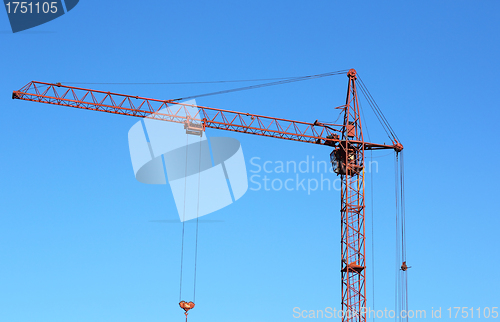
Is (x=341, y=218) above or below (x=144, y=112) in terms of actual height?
below

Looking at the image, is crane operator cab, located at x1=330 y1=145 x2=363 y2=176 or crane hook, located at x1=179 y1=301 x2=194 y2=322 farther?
crane operator cab, located at x1=330 y1=145 x2=363 y2=176

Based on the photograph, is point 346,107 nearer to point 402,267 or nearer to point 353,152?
point 353,152

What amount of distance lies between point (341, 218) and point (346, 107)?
16543 mm

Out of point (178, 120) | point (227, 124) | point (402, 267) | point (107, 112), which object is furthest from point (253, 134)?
point (402, 267)

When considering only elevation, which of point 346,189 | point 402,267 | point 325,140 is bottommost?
point 402,267

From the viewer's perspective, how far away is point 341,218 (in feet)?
340

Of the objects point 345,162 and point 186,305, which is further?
point 345,162

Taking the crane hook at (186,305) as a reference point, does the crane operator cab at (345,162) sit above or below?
above

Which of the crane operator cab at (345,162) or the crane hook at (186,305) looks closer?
the crane hook at (186,305)

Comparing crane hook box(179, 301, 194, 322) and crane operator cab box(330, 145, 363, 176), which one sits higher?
crane operator cab box(330, 145, 363, 176)

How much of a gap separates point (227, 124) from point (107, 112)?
650 inches

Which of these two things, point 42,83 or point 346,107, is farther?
point 346,107

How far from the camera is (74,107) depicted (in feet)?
340

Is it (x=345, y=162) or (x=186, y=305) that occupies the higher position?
(x=345, y=162)
